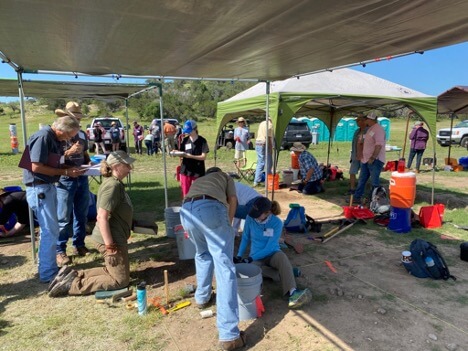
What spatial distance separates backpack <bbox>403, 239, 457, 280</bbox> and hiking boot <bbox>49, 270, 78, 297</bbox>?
3678 millimetres

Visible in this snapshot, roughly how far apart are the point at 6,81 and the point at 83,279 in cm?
390

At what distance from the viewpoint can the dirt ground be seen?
2670mm

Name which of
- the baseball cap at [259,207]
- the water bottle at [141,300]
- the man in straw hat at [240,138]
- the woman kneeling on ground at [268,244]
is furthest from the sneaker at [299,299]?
the man in straw hat at [240,138]

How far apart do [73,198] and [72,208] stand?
0.49ft

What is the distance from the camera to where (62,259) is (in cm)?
404

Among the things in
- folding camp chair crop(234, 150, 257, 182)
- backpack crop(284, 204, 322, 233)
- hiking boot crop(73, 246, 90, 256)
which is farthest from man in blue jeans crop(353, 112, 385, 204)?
hiking boot crop(73, 246, 90, 256)

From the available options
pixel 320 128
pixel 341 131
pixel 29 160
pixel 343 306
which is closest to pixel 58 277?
pixel 29 160

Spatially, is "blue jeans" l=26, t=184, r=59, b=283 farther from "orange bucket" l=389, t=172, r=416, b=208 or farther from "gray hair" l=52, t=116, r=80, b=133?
"orange bucket" l=389, t=172, r=416, b=208

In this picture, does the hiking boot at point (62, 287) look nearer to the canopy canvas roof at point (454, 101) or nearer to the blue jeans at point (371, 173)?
the blue jeans at point (371, 173)

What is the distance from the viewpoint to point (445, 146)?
65.0 feet

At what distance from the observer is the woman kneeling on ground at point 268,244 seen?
125 inches

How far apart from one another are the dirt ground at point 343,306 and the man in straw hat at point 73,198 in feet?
2.33

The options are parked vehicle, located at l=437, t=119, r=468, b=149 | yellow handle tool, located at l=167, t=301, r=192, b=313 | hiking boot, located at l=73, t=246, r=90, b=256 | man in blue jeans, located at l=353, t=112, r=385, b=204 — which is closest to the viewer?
yellow handle tool, located at l=167, t=301, r=192, b=313

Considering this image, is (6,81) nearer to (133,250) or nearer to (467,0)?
(133,250)
